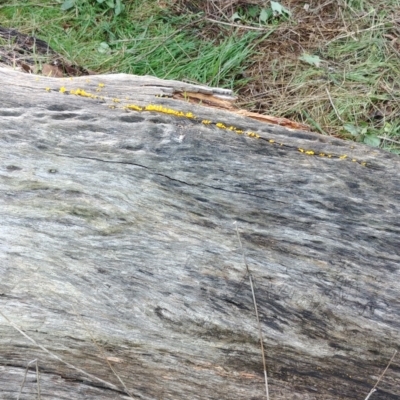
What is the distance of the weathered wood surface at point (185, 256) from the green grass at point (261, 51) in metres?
1.34

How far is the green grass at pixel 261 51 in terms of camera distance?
378 centimetres

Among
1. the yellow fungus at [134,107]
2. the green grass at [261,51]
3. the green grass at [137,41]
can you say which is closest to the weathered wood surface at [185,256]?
the yellow fungus at [134,107]

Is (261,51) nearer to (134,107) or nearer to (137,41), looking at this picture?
(137,41)

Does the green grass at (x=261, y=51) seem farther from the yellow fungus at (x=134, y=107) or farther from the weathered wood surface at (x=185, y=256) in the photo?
the yellow fungus at (x=134, y=107)

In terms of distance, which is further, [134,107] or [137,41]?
[137,41]

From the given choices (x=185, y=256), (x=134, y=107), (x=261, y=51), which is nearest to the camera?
(x=185, y=256)

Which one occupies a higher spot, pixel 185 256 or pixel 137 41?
pixel 137 41

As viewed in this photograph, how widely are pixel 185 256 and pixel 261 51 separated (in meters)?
2.36

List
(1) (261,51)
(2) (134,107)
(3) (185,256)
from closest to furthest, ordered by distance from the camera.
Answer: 1. (3) (185,256)
2. (2) (134,107)
3. (1) (261,51)

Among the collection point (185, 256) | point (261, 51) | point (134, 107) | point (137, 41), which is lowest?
point (185, 256)

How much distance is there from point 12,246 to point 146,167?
2.03 feet

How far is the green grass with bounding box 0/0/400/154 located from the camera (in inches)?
149

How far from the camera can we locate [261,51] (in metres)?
4.04

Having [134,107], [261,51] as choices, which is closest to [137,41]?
[261,51]
